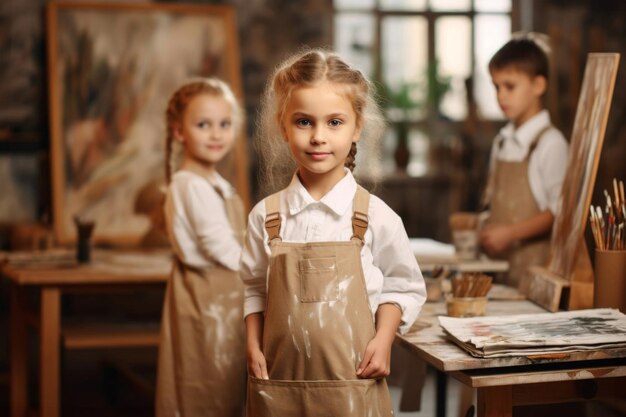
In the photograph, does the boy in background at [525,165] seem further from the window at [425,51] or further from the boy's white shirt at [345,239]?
the window at [425,51]

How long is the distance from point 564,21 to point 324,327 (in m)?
5.94

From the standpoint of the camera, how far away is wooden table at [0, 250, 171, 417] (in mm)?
4465

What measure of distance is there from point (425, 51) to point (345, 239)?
6187 mm

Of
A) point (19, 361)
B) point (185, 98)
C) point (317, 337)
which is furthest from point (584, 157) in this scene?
point (19, 361)

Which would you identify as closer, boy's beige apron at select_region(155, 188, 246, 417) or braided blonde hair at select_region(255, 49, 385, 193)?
braided blonde hair at select_region(255, 49, 385, 193)

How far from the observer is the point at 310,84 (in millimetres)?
2482

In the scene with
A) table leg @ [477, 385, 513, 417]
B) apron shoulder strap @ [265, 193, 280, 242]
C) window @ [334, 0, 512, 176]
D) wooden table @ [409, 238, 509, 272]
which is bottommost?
table leg @ [477, 385, 513, 417]

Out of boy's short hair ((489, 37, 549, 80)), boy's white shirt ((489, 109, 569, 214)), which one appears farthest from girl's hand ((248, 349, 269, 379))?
boy's short hair ((489, 37, 549, 80))

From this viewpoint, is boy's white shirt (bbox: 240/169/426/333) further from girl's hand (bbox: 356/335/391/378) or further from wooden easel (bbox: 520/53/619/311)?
wooden easel (bbox: 520/53/619/311)

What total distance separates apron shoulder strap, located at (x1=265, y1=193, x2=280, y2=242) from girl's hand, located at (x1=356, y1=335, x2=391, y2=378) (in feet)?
1.25

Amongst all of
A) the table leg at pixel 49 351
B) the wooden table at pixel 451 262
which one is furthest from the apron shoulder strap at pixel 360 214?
the table leg at pixel 49 351

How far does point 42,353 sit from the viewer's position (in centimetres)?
450

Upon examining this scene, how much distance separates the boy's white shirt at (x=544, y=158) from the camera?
3.70 meters

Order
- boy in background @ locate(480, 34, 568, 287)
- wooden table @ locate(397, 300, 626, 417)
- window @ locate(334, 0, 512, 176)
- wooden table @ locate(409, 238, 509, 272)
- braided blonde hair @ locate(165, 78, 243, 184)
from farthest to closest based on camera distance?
window @ locate(334, 0, 512, 176) < braided blonde hair @ locate(165, 78, 243, 184) < boy in background @ locate(480, 34, 568, 287) < wooden table @ locate(409, 238, 509, 272) < wooden table @ locate(397, 300, 626, 417)
